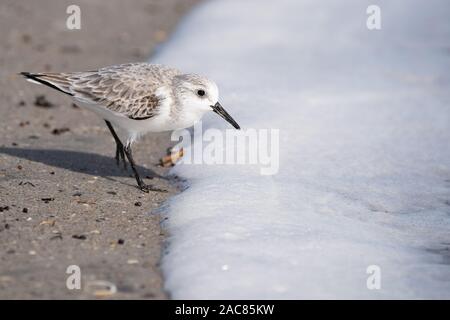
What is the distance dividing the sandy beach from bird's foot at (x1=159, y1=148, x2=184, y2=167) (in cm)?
10

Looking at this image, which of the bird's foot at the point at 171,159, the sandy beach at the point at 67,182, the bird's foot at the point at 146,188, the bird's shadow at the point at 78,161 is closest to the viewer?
the sandy beach at the point at 67,182

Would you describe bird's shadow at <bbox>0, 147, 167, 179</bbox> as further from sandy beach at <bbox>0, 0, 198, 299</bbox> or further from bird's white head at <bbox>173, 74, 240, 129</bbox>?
bird's white head at <bbox>173, 74, 240, 129</bbox>

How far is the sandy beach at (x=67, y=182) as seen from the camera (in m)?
4.60

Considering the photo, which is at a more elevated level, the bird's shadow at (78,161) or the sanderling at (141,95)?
the sanderling at (141,95)

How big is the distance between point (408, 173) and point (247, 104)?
2.02m

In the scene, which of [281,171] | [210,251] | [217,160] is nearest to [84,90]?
[217,160]

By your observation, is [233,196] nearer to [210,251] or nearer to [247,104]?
[210,251]

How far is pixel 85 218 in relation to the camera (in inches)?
218

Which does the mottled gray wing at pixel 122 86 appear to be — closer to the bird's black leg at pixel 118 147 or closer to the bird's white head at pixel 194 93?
the bird's white head at pixel 194 93

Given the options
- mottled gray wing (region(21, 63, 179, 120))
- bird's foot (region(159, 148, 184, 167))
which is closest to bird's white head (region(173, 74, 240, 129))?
mottled gray wing (region(21, 63, 179, 120))

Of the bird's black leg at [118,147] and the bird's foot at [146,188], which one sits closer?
the bird's foot at [146,188]

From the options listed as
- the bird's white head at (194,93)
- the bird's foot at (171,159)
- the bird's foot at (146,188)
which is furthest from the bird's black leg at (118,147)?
the bird's white head at (194,93)

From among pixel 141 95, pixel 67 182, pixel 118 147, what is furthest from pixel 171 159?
pixel 67 182
